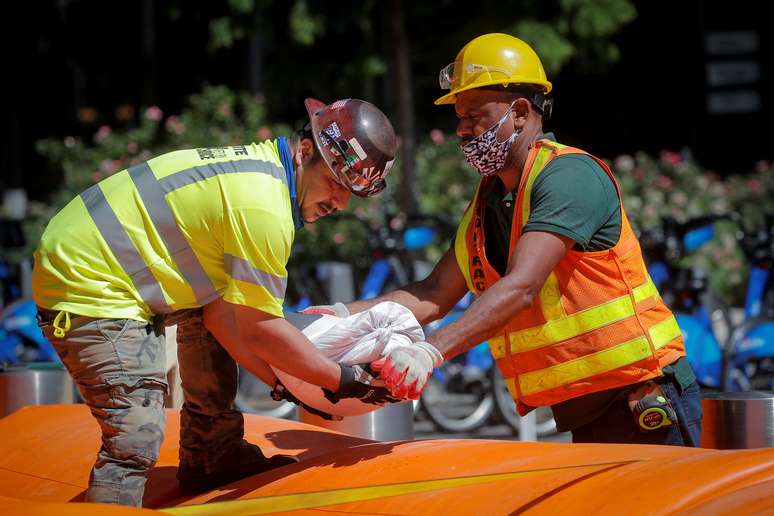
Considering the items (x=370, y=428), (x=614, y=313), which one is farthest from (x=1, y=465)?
(x=614, y=313)

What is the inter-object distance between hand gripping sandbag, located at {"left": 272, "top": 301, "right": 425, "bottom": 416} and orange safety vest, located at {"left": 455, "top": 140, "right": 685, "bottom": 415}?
0.34 m

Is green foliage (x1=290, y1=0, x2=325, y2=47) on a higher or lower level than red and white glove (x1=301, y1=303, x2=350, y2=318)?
higher

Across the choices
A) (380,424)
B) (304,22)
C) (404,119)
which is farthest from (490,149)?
(404,119)

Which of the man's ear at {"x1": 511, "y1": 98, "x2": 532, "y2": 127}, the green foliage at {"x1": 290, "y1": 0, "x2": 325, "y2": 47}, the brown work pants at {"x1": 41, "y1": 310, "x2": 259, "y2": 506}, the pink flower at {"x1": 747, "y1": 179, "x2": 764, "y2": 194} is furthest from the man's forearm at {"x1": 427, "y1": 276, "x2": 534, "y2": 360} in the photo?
the pink flower at {"x1": 747, "y1": 179, "x2": 764, "y2": 194}

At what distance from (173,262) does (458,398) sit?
5792 mm

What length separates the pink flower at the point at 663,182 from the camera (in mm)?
12609

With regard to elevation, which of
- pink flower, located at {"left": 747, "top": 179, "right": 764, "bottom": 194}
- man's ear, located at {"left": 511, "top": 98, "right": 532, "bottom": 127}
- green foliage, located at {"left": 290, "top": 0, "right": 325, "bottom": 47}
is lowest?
man's ear, located at {"left": 511, "top": 98, "right": 532, "bottom": 127}

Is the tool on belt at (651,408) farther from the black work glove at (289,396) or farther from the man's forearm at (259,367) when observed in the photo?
the man's forearm at (259,367)

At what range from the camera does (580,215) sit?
389cm

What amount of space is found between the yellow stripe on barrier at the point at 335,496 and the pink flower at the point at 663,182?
30.8ft

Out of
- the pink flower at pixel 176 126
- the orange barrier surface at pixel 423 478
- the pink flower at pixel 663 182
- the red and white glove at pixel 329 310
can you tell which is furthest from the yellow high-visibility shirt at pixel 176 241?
the pink flower at pixel 663 182

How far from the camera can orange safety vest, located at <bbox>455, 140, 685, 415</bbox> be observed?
3.97 m

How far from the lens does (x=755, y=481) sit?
10.0 ft

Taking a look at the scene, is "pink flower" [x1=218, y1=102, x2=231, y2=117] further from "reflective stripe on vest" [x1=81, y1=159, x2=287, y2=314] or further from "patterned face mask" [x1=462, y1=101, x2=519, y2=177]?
"reflective stripe on vest" [x1=81, y1=159, x2=287, y2=314]
